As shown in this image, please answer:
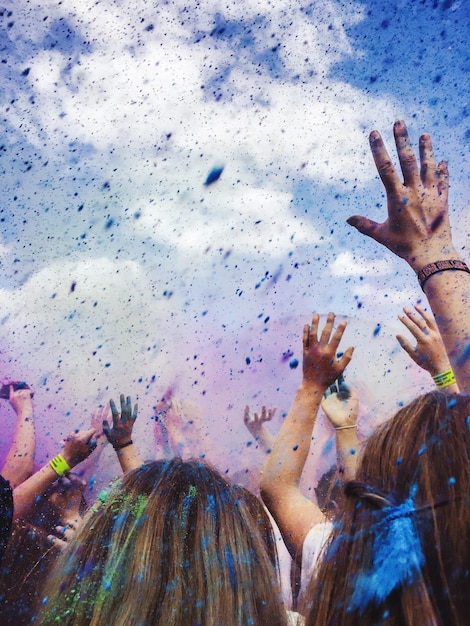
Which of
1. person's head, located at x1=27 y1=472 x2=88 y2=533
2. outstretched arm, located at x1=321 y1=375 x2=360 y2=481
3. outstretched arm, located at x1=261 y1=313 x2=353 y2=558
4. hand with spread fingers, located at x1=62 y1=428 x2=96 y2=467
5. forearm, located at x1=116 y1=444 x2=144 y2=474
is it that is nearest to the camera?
outstretched arm, located at x1=261 y1=313 x2=353 y2=558

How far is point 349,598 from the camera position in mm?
747

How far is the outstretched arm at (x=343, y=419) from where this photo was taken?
6.06 ft

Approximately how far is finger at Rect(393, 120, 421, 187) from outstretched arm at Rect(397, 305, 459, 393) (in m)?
0.49

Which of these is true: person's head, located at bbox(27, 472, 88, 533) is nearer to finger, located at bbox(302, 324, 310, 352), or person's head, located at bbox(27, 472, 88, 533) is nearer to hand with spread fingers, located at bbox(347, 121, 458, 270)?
finger, located at bbox(302, 324, 310, 352)

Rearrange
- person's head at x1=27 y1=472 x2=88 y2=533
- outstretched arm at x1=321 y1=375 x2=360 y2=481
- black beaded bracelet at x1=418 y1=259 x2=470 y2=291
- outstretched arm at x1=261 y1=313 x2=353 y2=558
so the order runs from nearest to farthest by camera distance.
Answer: outstretched arm at x1=261 y1=313 x2=353 y2=558, black beaded bracelet at x1=418 y1=259 x2=470 y2=291, outstretched arm at x1=321 y1=375 x2=360 y2=481, person's head at x1=27 y1=472 x2=88 y2=533

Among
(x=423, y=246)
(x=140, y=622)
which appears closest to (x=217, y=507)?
(x=140, y=622)

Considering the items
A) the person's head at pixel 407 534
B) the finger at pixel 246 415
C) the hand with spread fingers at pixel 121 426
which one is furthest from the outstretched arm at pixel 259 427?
the person's head at pixel 407 534

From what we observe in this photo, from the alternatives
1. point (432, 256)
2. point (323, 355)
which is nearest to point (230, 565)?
point (323, 355)

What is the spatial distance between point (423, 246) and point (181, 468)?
1030mm

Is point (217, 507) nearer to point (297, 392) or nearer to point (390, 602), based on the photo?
point (390, 602)

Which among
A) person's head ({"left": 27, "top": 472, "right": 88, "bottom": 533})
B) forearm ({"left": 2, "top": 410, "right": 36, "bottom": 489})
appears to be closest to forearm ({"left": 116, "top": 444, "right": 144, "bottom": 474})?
person's head ({"left": 27, "top": 472, "right": 88, "bottom": 533})

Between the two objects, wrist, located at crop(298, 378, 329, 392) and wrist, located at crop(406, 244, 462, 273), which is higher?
wrist, located at crop(406, 244, 462, 273)

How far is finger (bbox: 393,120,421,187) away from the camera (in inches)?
62.6

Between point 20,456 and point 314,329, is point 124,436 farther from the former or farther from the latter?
point 314,329
